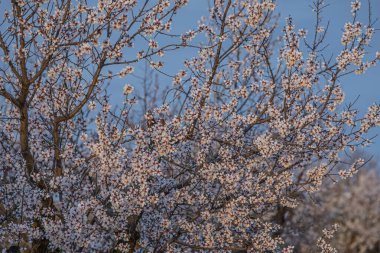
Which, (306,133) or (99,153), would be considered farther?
(306,133)

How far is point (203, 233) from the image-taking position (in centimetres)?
931

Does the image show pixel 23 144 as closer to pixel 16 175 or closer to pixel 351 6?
pixel 16 175

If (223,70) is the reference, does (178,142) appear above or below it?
below

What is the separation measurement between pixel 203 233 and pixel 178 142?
1839mm

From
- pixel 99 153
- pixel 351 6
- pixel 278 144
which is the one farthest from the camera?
pixel 351 6

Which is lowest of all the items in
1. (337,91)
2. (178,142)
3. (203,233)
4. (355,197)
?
(203,233)

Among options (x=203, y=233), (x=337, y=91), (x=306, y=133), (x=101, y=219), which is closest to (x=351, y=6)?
(x=337, y=91)

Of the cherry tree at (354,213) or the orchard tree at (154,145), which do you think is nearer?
the orchard tree at (154,145)

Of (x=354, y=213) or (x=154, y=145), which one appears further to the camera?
(x=354, y=213)

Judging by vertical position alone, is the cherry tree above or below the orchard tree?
above

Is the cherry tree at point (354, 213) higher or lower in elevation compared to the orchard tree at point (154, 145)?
higher

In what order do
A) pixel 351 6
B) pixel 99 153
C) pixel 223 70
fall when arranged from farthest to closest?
pixel 223 70
pixel 351 6
pixel 99 153

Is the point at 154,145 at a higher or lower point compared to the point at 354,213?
lower

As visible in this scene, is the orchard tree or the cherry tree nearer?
the orchard tree
